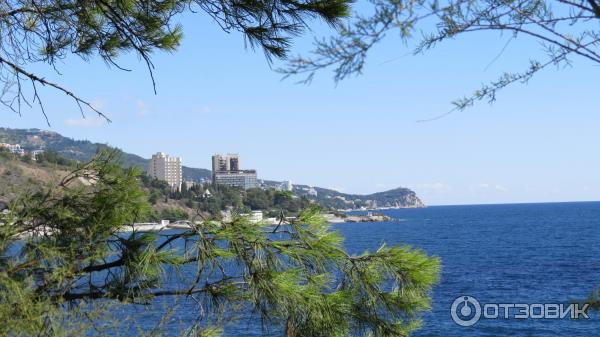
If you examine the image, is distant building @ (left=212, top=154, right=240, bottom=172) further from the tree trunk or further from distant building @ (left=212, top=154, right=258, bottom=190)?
the tree trunk

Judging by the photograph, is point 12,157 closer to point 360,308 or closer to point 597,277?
point 360,308

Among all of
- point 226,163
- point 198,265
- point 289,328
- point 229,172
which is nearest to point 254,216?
point 198,265

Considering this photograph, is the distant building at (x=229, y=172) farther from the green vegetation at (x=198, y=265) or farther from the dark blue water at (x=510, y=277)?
the green vegetation at (x=198, y=265)

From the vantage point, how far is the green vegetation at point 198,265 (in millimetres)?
2836

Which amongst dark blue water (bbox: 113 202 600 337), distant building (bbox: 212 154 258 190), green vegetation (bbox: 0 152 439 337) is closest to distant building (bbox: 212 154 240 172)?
distant building (bbox: 212 154 258 190)

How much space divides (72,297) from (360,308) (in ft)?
4.04

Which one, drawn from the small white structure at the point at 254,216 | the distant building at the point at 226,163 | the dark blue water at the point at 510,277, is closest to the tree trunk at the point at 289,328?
the dark blue water at the point at 510,277

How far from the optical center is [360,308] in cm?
322

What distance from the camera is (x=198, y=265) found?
2.91m

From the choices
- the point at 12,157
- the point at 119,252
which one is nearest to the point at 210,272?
the point at 119,252

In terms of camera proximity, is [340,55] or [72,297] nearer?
[340,55]

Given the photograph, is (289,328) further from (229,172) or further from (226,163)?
(226,163)

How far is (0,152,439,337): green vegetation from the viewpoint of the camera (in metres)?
2.84

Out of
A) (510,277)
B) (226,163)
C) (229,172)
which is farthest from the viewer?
(226,163)
